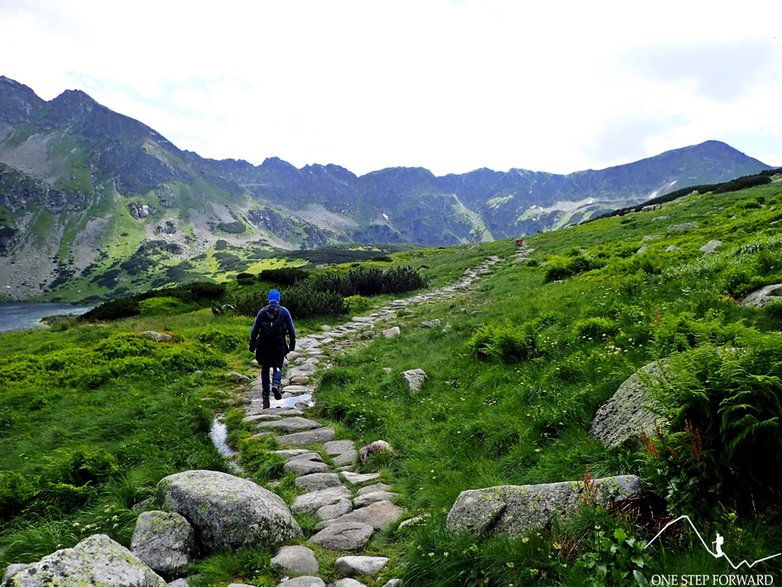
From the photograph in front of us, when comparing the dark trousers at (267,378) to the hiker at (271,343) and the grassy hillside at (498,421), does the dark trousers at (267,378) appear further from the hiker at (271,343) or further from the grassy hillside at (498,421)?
the grassy hillside at (498,421)

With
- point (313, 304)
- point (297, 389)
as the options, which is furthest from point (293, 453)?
point (313, 304)

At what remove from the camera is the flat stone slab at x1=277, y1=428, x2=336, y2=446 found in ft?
32.0

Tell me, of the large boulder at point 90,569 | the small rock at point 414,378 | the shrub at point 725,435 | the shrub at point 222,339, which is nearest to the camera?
the shrub at point 725,435

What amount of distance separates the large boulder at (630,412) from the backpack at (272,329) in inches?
358

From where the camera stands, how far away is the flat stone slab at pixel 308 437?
384 inches

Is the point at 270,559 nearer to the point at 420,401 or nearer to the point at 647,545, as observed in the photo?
the point at 647,545

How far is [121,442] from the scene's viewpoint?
922 cm

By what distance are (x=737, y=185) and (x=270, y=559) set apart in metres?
60.8

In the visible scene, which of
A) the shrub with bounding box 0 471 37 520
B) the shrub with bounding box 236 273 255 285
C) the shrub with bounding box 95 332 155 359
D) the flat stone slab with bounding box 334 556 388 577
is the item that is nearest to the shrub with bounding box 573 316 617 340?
the flat stone slab with bounding box 334 556 388 577

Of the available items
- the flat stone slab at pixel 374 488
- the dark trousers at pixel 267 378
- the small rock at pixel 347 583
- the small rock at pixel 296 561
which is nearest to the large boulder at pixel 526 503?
the small rock at pixel 347 583

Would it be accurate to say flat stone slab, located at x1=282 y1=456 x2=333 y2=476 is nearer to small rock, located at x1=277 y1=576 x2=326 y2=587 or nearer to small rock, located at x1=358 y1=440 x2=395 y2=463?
small rock, located at x1=358 y1=440 x2=395 y2=463

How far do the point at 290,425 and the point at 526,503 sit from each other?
7207 mm

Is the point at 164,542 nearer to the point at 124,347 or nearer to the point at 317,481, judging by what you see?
the point at 317,481

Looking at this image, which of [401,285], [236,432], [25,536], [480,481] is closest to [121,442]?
[236,432]
